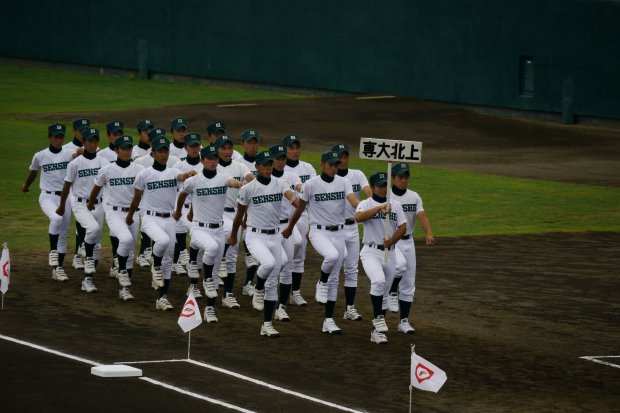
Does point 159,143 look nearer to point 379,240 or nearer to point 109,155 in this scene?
point 109,155

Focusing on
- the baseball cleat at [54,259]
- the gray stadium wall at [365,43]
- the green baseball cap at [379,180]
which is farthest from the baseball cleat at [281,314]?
the gray stadium wall at [365,43]

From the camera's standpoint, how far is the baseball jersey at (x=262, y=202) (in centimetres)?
1841

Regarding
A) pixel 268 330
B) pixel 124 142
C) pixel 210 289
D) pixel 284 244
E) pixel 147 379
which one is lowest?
pixel 147 379

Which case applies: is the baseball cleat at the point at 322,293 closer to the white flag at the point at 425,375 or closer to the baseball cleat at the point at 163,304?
the baseball cleat at the point at 163,304

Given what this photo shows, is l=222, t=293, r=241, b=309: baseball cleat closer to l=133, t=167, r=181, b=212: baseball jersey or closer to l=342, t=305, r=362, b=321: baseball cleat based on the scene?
l=133, t=167, r=181, b=212: baseball jersey

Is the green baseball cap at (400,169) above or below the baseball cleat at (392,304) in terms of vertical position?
above

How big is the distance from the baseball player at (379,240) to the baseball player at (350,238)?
765 millimetres

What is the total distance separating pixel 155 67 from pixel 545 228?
28.0m

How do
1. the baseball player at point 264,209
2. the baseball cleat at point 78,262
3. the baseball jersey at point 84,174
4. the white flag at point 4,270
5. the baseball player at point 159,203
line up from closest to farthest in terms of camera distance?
1. the baseball player at point 264,209
2. the white flag at point 4,270
3. the baseball player at point 159,203
4. the baseball jersey at point 84,174
5. the baseball cleat at point 78,262

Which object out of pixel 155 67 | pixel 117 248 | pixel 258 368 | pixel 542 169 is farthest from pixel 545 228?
pixel 155 67

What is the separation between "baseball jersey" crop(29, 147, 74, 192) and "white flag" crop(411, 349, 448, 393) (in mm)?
9614

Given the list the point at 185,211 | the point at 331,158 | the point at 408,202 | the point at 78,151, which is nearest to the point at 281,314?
the point at 331,158

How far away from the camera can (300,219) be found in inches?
814

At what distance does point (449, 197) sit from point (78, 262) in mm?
11597
